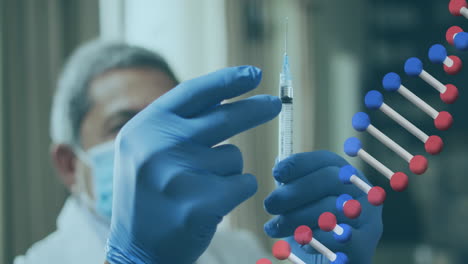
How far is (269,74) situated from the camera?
2.34 m

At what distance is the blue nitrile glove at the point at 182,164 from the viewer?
64 centimetres

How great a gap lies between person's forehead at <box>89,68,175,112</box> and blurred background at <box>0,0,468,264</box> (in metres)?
0.41

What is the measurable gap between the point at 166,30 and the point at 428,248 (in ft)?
5.93

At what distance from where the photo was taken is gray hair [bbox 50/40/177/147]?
1.36 m

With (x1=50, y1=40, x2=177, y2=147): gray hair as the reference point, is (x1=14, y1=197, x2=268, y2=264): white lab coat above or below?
below

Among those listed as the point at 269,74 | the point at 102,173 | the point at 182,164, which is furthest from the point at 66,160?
the point at 269,74

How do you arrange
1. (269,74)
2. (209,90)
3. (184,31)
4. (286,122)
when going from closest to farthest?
(209,90)
(286,122)
(184,31)
(269,74)

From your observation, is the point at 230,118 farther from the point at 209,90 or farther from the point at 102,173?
the point at 102,173

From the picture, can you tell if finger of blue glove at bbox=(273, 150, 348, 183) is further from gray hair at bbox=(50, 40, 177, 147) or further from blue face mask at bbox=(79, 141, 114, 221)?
gray hair at bbox=(50, 40, 177, 147)

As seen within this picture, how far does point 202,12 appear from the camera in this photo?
2150 millimetres

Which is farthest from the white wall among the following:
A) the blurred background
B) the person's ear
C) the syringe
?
the syringe

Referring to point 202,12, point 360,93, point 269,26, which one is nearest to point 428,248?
point 360,93

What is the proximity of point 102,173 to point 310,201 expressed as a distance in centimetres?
67

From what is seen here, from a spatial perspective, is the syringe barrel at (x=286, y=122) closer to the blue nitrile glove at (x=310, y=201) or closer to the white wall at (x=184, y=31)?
the blue nitrile glove at (x=310, y=201)
